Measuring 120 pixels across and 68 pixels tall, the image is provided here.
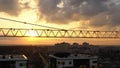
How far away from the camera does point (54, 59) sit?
60.6 m

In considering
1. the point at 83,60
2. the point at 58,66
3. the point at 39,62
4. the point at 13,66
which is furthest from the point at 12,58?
the point at 39,62

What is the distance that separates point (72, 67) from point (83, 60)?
112 inches

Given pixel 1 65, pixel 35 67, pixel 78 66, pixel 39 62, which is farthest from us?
pixel 39 62

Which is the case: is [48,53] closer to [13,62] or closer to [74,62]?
[74,62]

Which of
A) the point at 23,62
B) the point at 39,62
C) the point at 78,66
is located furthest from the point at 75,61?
the point at 39,62

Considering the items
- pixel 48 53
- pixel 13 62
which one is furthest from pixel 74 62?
pixel 48 53

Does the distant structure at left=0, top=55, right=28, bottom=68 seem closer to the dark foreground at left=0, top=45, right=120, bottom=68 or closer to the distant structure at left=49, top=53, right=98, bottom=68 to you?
the distant structure at left=49, top=53, right=98, bottom=68

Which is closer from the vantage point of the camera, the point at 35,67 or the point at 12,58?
the point at 12,58

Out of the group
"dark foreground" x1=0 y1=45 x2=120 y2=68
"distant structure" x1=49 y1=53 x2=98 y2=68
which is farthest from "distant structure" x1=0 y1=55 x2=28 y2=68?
"dark foreground" x1=0 y1=45 x2=120 y2=68

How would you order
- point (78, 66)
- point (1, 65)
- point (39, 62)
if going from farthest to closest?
point (39, 62), point (78, 66), point (1, 65)

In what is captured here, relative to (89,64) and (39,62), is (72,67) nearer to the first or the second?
(89,64)

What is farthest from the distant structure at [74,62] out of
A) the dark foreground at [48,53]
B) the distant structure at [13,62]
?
the dark foreground at [48,53]

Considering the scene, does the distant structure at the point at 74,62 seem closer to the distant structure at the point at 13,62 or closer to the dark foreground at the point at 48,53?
the distant structure at the point at 13,62

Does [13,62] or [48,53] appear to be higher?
[13,62]
